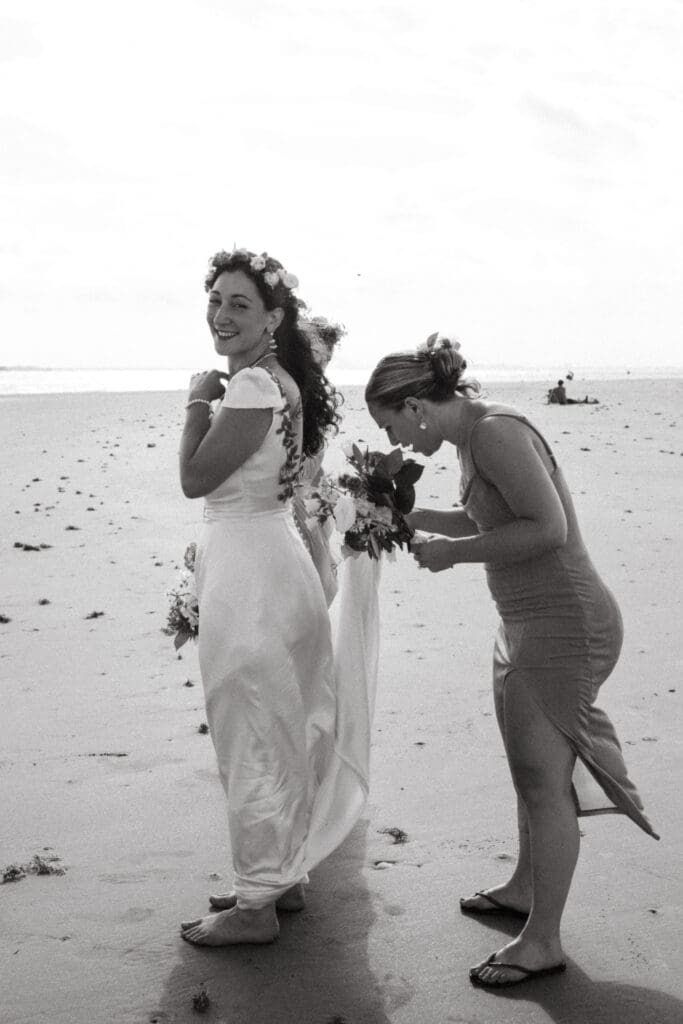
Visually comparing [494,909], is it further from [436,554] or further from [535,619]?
[436,554]

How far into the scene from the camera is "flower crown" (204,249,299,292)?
426 cm

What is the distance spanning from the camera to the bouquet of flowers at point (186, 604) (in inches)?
185

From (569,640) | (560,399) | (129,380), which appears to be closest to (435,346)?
(569,640)

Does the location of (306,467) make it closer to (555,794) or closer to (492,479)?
(492,479)

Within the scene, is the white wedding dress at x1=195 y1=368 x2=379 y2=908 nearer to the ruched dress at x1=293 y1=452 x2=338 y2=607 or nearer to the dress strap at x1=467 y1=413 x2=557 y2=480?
the ruched dress at x1=293 y1=452 x2=338 y2=607

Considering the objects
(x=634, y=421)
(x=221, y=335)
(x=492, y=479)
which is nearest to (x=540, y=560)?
(x=492, y=479)

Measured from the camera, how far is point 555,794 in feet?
12.4

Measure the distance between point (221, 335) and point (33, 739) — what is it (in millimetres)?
2766

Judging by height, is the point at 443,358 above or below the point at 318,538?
above

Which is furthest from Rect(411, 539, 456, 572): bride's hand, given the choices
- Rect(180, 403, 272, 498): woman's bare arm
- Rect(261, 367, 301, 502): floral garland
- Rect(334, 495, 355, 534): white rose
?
Rect(180, 403, 272, 498): woman's bare arm

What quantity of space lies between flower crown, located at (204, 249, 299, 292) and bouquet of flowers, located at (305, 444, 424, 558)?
72 centimetres

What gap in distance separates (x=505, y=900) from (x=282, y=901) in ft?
2.79

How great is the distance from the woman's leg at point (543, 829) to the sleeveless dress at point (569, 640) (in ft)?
0.18

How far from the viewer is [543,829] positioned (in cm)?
379
